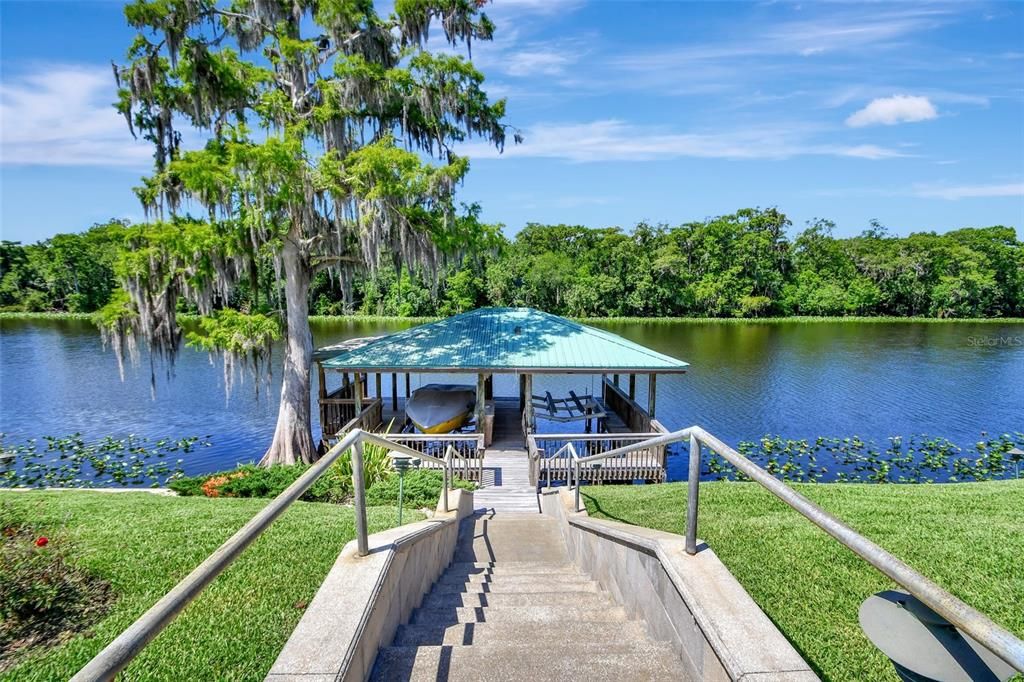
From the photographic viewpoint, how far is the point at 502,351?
12953mm

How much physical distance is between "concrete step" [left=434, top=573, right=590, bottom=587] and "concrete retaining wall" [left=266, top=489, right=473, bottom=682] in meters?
1.21

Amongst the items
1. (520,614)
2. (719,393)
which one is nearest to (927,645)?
(520,614)

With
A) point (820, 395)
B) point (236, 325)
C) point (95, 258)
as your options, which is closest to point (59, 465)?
point (236, 325)

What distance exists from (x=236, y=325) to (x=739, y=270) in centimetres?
5733

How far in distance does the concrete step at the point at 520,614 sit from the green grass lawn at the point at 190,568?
93cm

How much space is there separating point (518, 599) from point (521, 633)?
102 cm

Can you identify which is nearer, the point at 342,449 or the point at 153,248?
the point at 342,449

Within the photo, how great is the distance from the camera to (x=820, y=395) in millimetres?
23406

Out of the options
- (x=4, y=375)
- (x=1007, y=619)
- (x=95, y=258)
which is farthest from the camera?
(x=95, y=258)

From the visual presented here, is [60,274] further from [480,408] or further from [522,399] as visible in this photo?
[480,408]

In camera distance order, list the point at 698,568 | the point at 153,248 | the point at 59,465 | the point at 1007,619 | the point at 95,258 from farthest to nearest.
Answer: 1. the point at 95,258
2. the point at 59,465
3. the point at 153,248
4. the point at 1007,619
5. the point at 698,568

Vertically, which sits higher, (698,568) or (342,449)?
(342,449)

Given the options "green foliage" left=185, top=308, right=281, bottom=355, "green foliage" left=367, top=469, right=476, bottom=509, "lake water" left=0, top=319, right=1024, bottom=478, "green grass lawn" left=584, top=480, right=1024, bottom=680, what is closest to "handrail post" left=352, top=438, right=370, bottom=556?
"green grass lawn" left=584, top=480, right=1024, bottom=680

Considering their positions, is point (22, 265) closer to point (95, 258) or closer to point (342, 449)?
point (95, 258)
